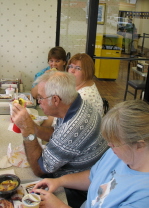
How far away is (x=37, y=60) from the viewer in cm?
331

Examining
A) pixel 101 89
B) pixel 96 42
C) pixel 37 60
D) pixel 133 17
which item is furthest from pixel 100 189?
pixel 101 89

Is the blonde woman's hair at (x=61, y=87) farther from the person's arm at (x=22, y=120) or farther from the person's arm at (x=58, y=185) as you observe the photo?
the person's arm at (x=58, y=185)

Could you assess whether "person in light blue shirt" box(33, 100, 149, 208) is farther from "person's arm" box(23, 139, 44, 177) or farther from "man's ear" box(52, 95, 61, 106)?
"man's ear" box(52, 95, 61, 106)

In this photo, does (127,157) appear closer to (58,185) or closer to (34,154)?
(58,185)

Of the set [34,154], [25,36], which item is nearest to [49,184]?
[34,154]

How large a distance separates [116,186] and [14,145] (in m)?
0.90

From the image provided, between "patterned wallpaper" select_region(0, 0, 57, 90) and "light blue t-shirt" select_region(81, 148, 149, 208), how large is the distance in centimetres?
230

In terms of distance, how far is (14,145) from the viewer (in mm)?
1688

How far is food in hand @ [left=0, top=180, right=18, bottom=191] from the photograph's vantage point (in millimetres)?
1186

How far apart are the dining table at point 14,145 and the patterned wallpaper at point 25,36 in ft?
4.04

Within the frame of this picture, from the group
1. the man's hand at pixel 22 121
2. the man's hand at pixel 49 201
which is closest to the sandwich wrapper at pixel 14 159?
the man's hand at pixel 22 121

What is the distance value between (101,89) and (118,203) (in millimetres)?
4684

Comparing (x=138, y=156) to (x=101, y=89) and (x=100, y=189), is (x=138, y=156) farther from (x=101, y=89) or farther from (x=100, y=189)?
(x=101, y=89)

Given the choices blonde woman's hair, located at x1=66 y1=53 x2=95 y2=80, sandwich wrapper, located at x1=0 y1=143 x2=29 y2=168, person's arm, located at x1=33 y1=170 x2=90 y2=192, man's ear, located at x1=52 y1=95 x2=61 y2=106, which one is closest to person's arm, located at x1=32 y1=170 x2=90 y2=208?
person's arm, located at x1=33 y1=170 x2=90 y2=192
